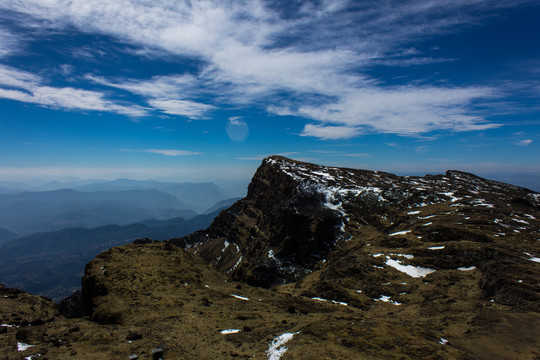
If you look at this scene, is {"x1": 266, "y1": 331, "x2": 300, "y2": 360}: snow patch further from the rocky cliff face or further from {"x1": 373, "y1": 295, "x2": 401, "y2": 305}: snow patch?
the rocky cliff face

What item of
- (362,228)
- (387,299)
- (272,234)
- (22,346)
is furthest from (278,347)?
(272,234)

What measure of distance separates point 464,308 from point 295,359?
76.3 feet

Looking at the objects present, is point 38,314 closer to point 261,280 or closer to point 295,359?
point 295,359

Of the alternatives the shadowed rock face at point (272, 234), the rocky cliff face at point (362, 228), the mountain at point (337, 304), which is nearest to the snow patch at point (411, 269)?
the mountain at point (337, 304)

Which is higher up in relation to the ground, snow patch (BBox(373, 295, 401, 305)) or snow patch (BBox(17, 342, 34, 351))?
snow patch (BBox(17, 342, 34, 351))

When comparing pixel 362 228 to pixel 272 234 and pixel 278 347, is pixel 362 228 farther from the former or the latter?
pixel 278 347

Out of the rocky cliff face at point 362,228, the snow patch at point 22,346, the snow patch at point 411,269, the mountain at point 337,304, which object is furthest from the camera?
the rocky cliff face at point 362,228

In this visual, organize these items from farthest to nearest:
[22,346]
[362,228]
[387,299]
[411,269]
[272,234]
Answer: [272,234] → [362,228] → [411,269] → [387,299] → [22,346]

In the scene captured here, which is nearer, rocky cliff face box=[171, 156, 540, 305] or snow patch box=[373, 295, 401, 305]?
snow patch box=[373, 295, 401, 305]

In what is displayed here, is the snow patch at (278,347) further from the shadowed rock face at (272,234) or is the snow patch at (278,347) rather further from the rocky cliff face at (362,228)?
the shadowed rock face at (272,234)

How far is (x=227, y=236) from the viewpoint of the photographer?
509ft

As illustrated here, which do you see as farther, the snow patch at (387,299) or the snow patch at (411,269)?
the snow patch at (411,269)

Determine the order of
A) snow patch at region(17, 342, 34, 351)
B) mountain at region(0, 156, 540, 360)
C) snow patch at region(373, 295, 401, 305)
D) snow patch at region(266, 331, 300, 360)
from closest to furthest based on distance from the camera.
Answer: snow patch at region(266, 331, 300, 360), snow patch at region(17, 342, 34, 351), mountain at region(0, 156, 540, 360), snow patch at region(373, 295, 401, 305)

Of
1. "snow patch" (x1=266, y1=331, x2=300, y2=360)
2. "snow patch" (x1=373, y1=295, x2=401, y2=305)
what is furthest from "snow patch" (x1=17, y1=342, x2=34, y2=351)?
"snow patch" (x1=373, y1=295, x2=401, y2=305)
